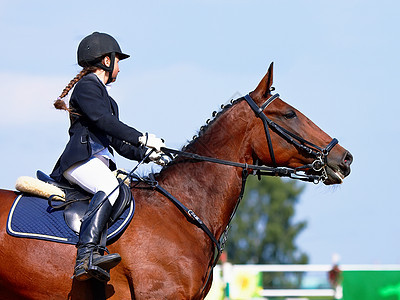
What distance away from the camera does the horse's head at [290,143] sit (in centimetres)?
714

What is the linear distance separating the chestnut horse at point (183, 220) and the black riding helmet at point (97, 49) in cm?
132

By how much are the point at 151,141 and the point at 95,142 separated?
2.12ft

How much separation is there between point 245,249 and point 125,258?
67.3 metres

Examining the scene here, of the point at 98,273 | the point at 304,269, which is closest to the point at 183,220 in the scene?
the point at 98,273

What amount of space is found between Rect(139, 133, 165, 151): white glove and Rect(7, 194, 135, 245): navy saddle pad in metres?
0.68

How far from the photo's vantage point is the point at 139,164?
23.0 ft

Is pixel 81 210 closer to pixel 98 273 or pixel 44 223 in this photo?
pixel 44 223

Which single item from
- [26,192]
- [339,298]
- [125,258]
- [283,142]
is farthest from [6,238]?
[339,298]

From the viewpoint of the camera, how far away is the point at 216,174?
711 cm

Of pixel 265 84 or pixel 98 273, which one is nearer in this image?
pixel 98 273

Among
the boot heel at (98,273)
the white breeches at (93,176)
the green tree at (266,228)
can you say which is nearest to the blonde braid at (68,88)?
the white breeches at (93,176)

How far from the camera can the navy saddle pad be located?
21.2 ft

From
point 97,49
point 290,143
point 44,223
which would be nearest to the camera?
point 44,223

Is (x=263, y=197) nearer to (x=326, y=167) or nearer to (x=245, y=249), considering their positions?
(x=245, y=249)
